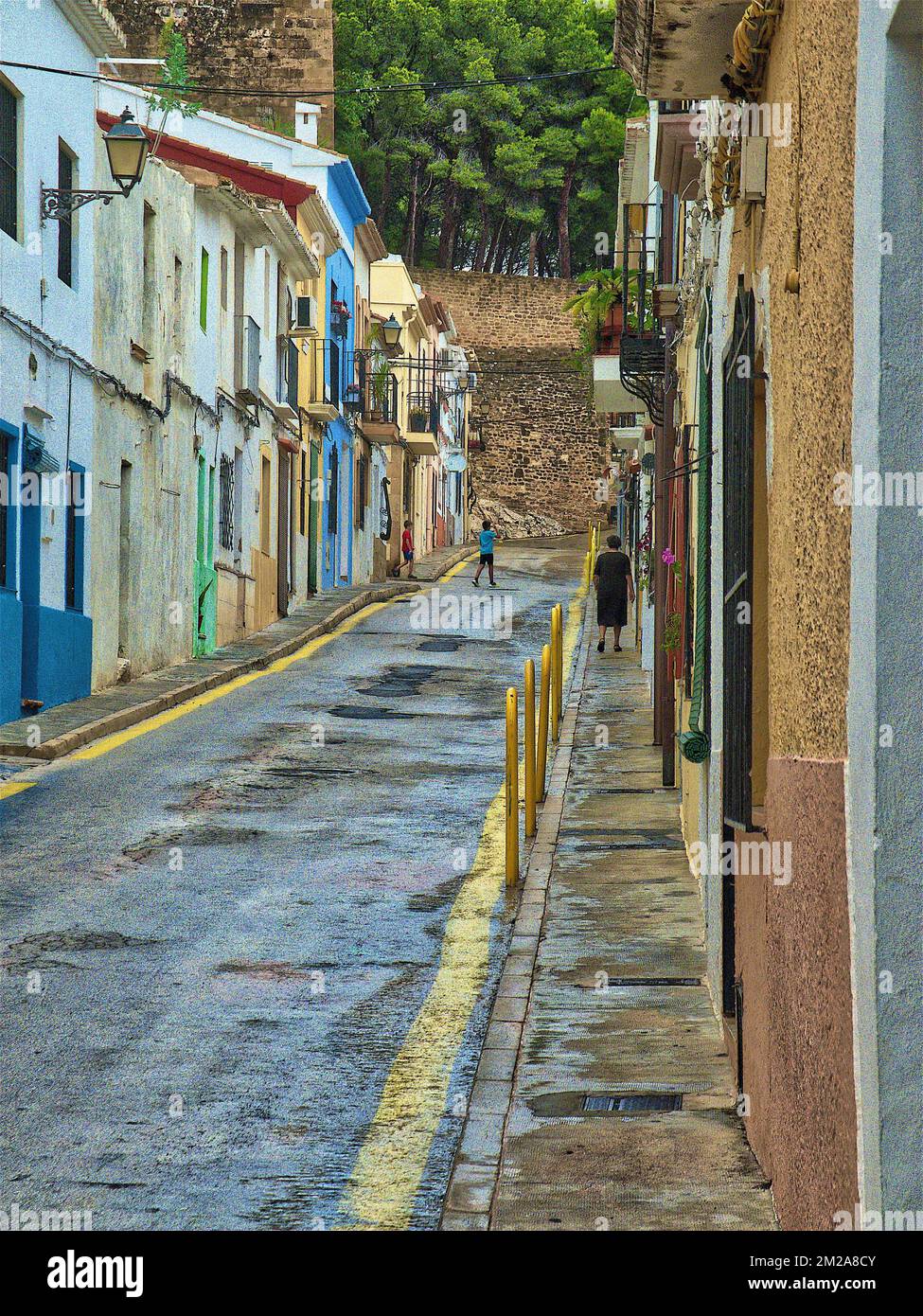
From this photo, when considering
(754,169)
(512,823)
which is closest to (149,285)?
(512,823)

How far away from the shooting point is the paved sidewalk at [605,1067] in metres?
5.68

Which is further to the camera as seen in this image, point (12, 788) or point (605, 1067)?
point (12, 788)

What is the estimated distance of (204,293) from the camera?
85.3 ft

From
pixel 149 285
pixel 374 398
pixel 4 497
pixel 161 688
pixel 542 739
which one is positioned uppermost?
pixel 374 398

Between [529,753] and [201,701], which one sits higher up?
[529,753]

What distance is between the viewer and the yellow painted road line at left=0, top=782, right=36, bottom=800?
13469mm

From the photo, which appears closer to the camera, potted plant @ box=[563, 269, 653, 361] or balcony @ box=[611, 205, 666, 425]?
balcony @ box=[611, 205, 666, 425]

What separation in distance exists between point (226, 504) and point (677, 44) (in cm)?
2168

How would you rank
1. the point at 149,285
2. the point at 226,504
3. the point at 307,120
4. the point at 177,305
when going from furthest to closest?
the point at 307,120, the point at 226,504, the point at 177,305, the point at 149,285

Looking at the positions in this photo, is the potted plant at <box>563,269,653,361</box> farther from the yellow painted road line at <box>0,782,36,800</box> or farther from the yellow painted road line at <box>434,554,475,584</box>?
the yellow painted road line at <box>434,554,475,584</box>

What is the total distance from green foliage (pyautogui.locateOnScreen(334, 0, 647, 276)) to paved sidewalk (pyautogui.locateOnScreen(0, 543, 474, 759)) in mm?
34236

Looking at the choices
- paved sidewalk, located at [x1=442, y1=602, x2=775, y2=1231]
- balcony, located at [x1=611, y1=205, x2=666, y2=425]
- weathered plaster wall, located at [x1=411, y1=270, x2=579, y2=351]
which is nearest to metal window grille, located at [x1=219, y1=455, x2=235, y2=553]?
balcony, located at [x1=611, y1=205, x2=666, y2=425]

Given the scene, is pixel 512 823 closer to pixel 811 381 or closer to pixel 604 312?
pixel 811 381
